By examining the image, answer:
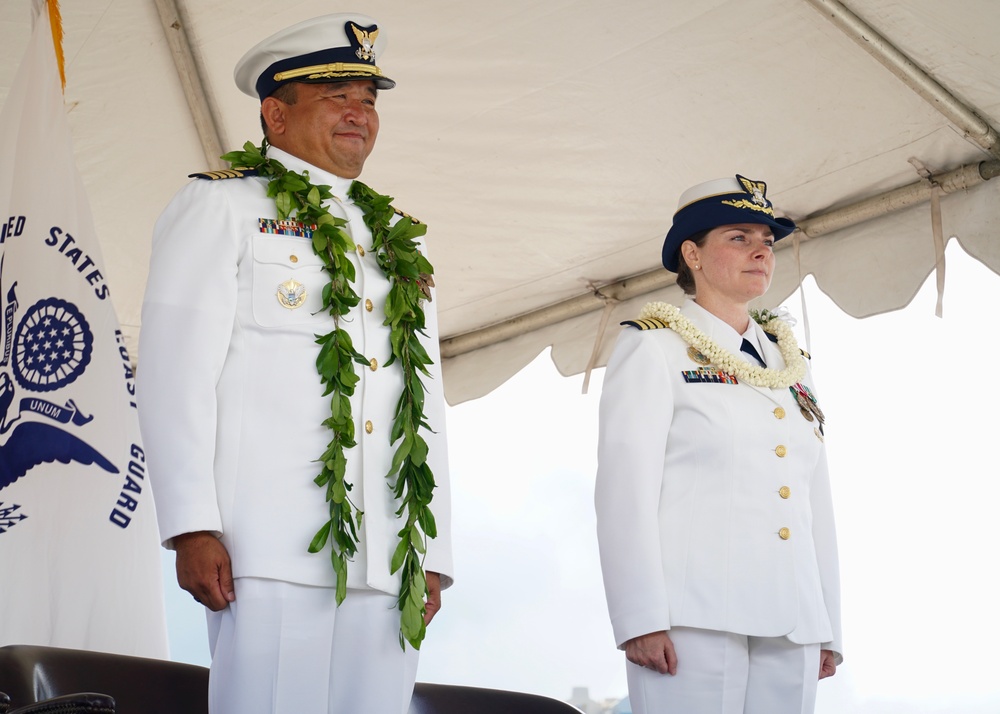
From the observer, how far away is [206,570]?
6.06 ft

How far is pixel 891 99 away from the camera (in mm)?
3766

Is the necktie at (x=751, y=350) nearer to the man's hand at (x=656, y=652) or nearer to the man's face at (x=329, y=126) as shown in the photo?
the man's hand at (x=656, y=652)

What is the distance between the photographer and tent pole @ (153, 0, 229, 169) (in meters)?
3.85

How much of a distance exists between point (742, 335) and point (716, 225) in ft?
0.93

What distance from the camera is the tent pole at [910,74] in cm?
349

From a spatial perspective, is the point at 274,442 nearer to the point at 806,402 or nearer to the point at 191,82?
the point at 806,402

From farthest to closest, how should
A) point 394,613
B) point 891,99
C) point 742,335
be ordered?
point 891,99
point 742,335
point 394,613

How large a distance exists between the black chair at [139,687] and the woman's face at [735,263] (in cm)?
107

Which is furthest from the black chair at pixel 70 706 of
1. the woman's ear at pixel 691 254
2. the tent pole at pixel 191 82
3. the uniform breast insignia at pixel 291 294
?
the tent pole at pixel 191 82

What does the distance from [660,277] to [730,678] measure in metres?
2.42

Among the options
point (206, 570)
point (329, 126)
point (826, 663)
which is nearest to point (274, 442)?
point (206, 570)

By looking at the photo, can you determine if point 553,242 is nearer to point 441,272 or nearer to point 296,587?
point 441,272

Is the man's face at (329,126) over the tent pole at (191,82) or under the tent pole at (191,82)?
under

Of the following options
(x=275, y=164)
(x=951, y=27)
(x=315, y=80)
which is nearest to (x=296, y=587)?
(x=275, y=164)
